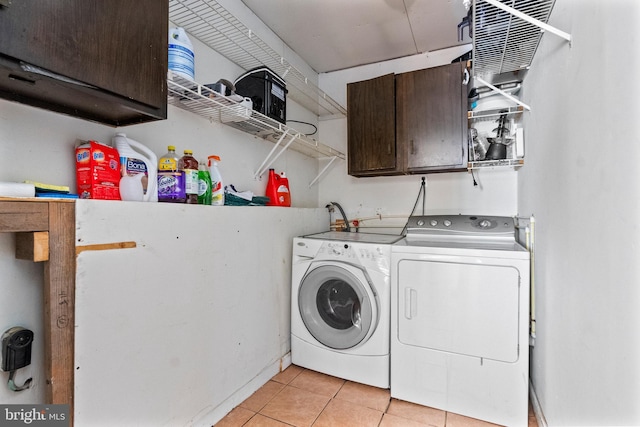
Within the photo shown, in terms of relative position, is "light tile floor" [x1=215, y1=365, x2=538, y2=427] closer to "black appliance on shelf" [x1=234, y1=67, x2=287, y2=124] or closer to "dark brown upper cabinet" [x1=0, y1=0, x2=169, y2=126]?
"dark brown upper cabinet" [x1=0, y1=0, x2=169, y2=126]

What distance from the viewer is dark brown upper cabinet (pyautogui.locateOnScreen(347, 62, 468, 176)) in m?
2.14

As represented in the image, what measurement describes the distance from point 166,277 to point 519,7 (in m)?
1.85

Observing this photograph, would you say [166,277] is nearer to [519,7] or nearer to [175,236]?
[175,236]

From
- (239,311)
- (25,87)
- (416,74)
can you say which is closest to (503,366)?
(239,311)

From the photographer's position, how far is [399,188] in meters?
2.72

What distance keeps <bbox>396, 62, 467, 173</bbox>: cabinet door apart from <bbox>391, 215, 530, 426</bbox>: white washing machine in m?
0.72

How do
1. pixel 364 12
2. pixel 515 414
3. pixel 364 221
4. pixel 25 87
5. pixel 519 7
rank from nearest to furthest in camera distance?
pixel 25 87 → pixel 519 7 → pixel 515 414 → pixel 364 12 → pixel 364 221

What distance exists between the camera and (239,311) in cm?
172

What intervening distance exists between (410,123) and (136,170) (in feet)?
6.21

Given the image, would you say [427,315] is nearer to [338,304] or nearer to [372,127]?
[338,304]

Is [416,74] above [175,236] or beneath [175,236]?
above

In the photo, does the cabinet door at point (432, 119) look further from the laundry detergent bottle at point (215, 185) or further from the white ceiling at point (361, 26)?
the laundry detergent bottle at point (215, 185)

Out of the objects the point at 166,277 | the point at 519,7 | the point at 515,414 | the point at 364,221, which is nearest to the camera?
the point at 519,7

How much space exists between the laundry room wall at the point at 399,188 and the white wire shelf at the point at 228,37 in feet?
Result: 2.07
